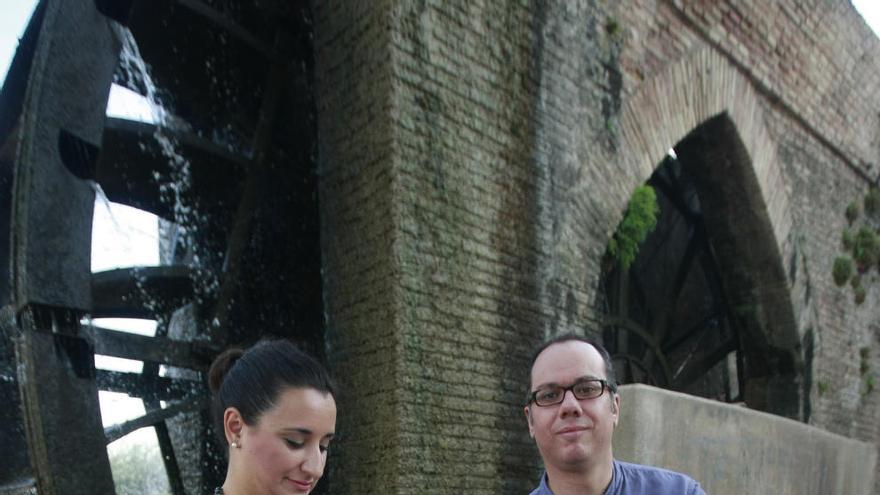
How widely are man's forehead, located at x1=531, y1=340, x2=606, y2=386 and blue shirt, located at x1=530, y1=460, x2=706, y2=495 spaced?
0.80ft

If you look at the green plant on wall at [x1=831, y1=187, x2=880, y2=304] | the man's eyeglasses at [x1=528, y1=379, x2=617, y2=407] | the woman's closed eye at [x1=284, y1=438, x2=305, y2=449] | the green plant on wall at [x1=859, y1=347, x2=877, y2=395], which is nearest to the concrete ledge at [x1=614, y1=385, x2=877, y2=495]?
the man's eyeglasses at [x1=528, y1=379, x2=617, y2=407]

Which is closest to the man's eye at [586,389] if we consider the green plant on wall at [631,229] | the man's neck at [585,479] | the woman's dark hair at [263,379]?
the man's neck at [585,479]

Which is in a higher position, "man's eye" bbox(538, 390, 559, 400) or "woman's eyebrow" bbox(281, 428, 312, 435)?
"man's eye" bbox(538, 390, 559, 400)

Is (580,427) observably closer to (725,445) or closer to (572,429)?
(572,429)

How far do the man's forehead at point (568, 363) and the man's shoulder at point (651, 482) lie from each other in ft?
0.80

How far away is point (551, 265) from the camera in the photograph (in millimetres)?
4891

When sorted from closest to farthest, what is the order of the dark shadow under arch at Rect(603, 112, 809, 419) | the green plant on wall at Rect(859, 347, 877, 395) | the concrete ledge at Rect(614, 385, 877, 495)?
the concrete ledge at Rect(614, 385, 877, 495)
the dark shadow under arch at Rect(603, 112, 809, 419)
the green plant on wall at Rect(859, 347, 877, 395)

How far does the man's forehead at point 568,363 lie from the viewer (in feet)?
6.59

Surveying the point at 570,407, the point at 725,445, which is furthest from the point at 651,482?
the point at 725,445

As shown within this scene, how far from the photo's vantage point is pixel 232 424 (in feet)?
5.74

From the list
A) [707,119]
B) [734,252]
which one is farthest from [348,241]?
[734,252]

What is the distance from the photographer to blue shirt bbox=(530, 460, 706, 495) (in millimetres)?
1992

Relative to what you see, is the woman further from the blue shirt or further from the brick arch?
the brick arch

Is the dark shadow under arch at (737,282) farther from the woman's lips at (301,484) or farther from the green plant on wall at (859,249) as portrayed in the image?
the woman's lips at (301,484)
